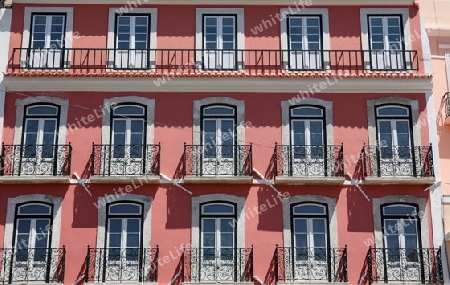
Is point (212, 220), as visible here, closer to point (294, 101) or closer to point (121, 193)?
point (121, 193)

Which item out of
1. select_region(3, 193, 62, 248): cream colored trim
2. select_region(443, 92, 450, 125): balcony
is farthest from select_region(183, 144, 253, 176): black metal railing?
select_region(443, 92, 450, 125): balcony

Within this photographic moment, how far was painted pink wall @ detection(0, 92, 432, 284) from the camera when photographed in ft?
69.6

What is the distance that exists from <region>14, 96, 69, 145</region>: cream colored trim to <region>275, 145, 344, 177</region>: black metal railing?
248 inches

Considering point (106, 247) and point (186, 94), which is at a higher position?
point (186, 94)

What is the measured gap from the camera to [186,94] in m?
22.7

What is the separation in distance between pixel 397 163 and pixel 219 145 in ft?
17.0

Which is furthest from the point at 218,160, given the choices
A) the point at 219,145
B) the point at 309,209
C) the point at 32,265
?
the point at 32,265

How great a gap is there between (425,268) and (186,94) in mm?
8503

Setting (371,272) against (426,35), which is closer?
(371,272)

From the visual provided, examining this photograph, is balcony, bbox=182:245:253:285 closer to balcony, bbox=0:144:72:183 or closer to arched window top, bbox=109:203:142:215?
arched window top, bbox=109:203:142:215

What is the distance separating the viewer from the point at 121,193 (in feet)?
70.7

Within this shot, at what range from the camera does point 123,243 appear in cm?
2114

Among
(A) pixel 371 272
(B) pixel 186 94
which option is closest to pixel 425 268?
(A) pixel 371 272

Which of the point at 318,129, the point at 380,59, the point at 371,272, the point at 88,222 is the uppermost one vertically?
the point at 380,59
